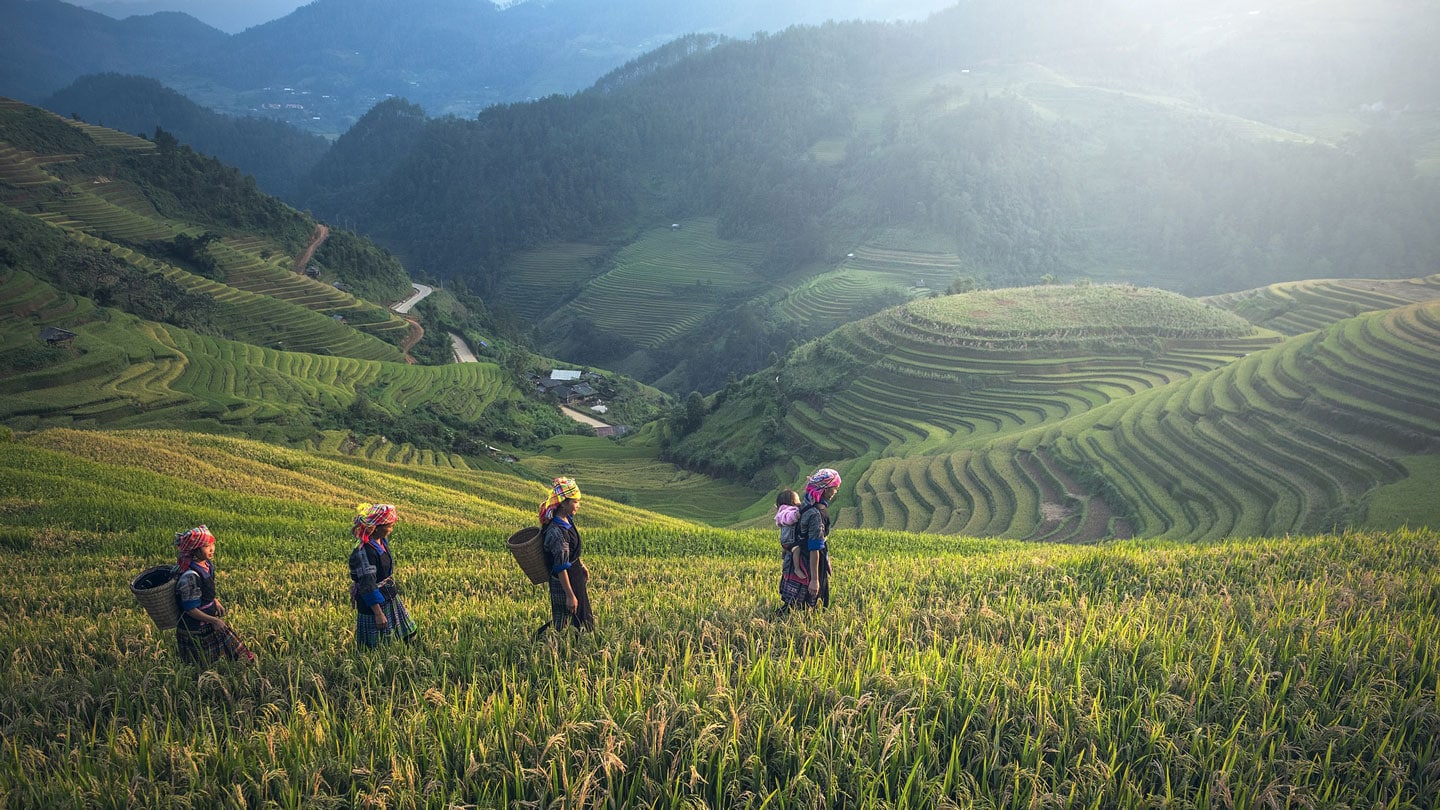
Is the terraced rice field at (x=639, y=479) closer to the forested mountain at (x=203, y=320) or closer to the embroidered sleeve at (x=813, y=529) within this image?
the forested mountain at (x=203, y=320)

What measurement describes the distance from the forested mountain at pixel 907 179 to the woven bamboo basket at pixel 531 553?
232 feet

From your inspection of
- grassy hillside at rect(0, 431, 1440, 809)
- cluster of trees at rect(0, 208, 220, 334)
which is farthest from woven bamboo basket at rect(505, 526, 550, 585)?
cluster of trees at rect(0, 208, 220, 334)

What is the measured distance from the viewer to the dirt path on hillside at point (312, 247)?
83.5 m

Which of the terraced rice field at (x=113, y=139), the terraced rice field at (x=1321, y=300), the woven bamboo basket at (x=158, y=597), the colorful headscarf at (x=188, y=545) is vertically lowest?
the woven bamboo basket at (x=158, y=597)

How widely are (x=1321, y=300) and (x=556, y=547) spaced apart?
62.6 m

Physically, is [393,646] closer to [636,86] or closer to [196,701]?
[196,701]

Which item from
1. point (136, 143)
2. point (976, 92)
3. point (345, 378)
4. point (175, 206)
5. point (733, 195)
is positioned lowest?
point (345, 378)

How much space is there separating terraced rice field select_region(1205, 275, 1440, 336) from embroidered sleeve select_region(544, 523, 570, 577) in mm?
55634

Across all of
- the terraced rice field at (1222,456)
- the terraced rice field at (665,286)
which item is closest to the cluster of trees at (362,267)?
the terraced rice field at (665,286)

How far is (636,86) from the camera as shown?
193 metres

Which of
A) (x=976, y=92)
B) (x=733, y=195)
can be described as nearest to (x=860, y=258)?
(x=733, y=195)

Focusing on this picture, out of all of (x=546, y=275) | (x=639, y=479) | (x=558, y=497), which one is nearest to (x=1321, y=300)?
(x=639, y=479)

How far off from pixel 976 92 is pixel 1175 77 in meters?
50.9

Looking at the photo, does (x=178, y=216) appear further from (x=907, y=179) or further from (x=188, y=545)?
(x=907, y=179)
